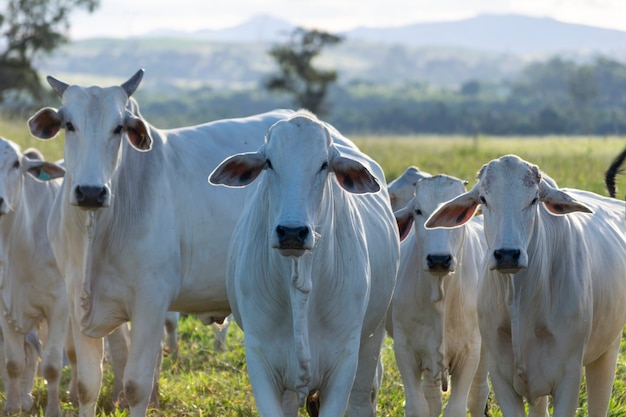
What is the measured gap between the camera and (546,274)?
19.6 ft

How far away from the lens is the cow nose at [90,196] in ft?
20.1

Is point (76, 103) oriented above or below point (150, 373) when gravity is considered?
above

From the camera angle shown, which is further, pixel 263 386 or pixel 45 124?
pixel 45 124

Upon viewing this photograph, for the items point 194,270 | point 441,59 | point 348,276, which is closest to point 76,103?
point 194,270

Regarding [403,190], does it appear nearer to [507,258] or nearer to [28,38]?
[507,258]

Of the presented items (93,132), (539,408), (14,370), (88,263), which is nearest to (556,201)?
(539,408)

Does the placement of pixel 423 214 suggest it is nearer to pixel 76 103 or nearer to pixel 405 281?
pixel 405 281

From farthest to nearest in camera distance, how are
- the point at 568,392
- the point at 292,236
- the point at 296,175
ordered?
the point at 568,392
the point at 296,175
the point at 292,236

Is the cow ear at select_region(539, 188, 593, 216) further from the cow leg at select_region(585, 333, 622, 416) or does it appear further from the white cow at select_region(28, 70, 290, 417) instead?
the white cow at select_region(28, 70, 290, 417)

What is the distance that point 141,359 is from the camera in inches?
261

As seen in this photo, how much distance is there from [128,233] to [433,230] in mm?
1786

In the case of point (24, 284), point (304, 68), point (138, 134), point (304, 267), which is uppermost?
point (138, 134)

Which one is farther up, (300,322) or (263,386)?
(300,322)

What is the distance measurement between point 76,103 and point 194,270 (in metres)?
1.26
